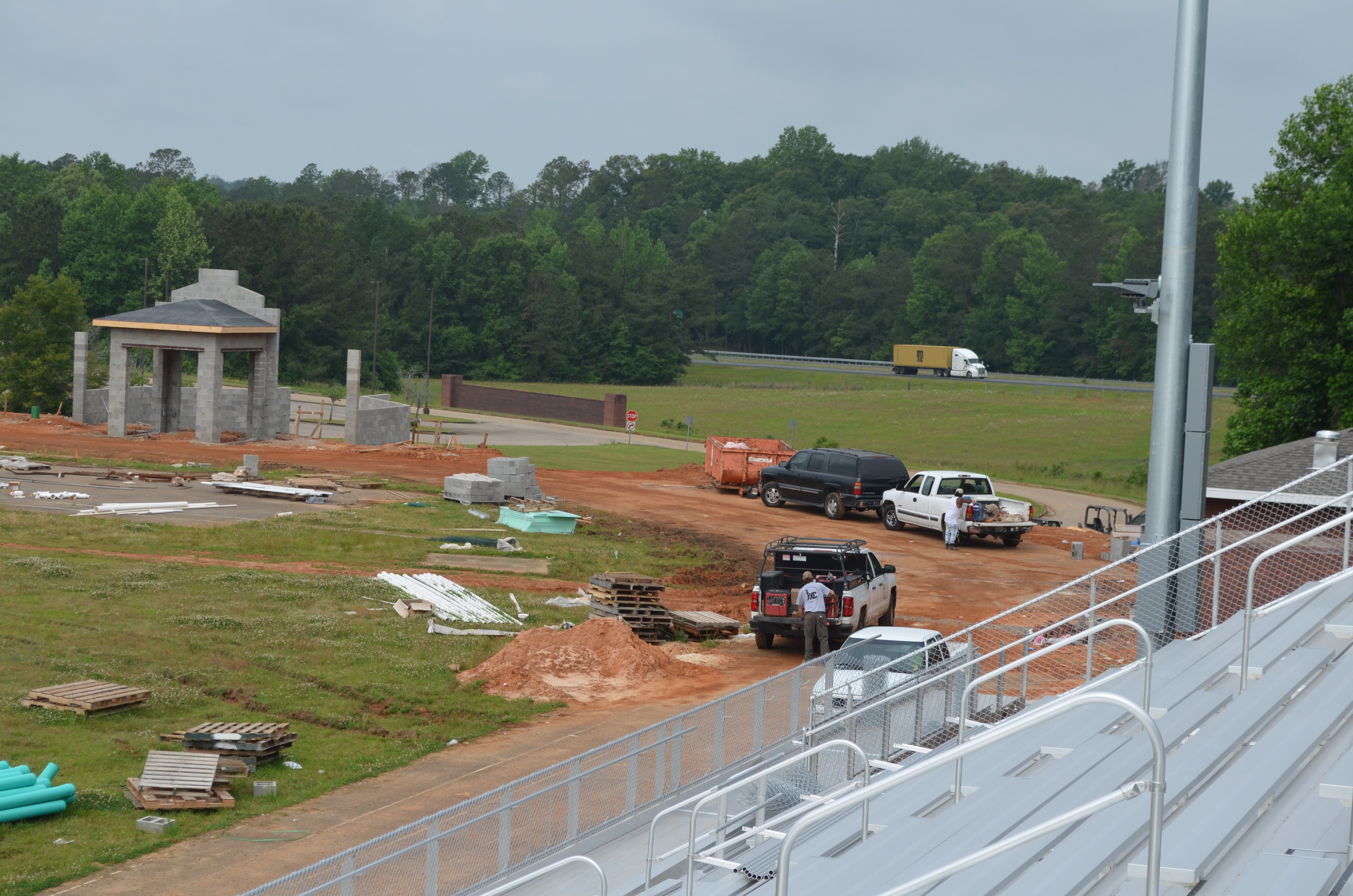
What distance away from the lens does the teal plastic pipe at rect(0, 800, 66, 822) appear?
13.3m

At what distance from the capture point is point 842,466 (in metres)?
41.3

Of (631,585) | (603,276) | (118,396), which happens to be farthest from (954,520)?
(603,276)

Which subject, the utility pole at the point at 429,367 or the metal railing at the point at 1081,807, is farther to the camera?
the utility pole at the point at 429,367

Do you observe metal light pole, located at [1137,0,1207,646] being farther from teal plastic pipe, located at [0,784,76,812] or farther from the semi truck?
the semi truck

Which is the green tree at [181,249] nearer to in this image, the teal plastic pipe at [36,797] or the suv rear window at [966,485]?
the suv rear window at [966,485]

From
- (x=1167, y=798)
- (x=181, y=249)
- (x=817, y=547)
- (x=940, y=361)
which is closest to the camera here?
(x=1167, y=798)

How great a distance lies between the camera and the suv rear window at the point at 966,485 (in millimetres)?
38000

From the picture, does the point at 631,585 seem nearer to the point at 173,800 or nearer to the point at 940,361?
the point at 173,800

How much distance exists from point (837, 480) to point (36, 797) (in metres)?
30.1

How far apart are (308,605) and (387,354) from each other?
94.2 m

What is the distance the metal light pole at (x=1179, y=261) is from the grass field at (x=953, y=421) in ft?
131

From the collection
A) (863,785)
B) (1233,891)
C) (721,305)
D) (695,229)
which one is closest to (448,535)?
(863,785)

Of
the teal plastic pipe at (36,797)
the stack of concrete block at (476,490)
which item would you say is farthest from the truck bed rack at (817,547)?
the stack of concrete block at (476,490)

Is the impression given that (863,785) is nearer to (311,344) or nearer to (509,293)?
(311,344)
